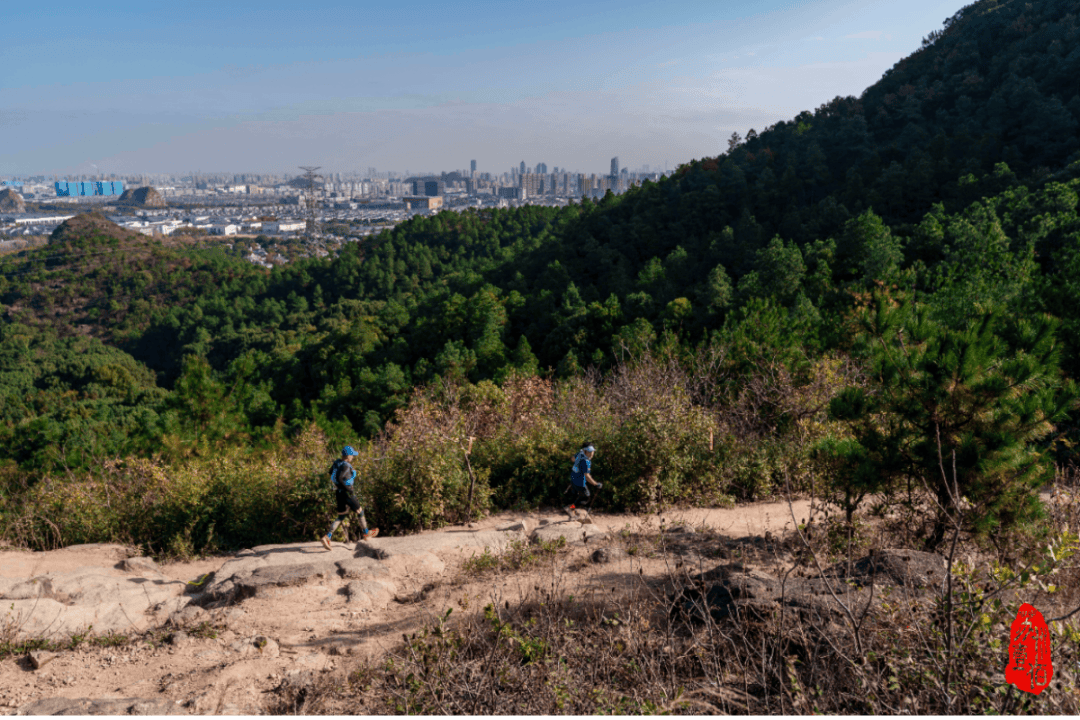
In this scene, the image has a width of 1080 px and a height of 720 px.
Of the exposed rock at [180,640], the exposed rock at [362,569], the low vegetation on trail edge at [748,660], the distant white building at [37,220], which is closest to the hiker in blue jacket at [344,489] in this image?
the exposed rock at [362,569]

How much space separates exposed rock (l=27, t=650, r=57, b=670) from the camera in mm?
5523

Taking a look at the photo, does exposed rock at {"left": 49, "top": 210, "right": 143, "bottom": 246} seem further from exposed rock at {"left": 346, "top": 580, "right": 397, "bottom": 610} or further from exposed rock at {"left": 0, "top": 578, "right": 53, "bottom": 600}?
exposed rock at {"left": 346, "top": 580, "right": 397, "bottom": 610}

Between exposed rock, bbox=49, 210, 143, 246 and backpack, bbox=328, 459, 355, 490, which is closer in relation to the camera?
backpack, bbox=328, 459, 355, 490

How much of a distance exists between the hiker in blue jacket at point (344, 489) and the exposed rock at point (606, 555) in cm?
328

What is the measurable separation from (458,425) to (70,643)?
595 cm

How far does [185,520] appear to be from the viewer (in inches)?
354

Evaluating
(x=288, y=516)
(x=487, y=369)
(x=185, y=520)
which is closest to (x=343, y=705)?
(x=288, y=516)

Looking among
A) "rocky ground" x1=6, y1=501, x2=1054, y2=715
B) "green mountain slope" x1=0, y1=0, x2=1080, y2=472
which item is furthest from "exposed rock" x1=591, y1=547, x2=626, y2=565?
"green mountain slope" x1=0, y1=0, x2=1080, y2=472

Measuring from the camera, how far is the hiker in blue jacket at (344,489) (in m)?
8.23

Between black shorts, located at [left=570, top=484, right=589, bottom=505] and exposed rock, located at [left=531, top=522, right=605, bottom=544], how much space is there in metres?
0.61

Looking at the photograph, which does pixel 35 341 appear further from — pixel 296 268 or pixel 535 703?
pixel 535 703

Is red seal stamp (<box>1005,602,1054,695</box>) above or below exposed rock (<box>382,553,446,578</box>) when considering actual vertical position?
above

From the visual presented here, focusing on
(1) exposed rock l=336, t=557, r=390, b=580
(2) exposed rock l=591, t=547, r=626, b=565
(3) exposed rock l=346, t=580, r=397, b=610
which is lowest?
(3) exposed rock l=346, t=580, r=397, b=610

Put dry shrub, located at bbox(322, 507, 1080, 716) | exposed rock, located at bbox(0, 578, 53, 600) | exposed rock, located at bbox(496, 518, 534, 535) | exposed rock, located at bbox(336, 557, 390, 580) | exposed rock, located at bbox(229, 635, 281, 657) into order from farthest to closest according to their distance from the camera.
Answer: exposed rock, located at bbox(496, 518, 534, 535)
exposed rock, located at bbox(336, 557, 390, 580)
exposed rock, located at bbox(0, 578, 53, 600)
exposed rock, located at bbox(229, 635, 281, 657)
dry shrub, located at bbox(322, 507, 1080, 716)
